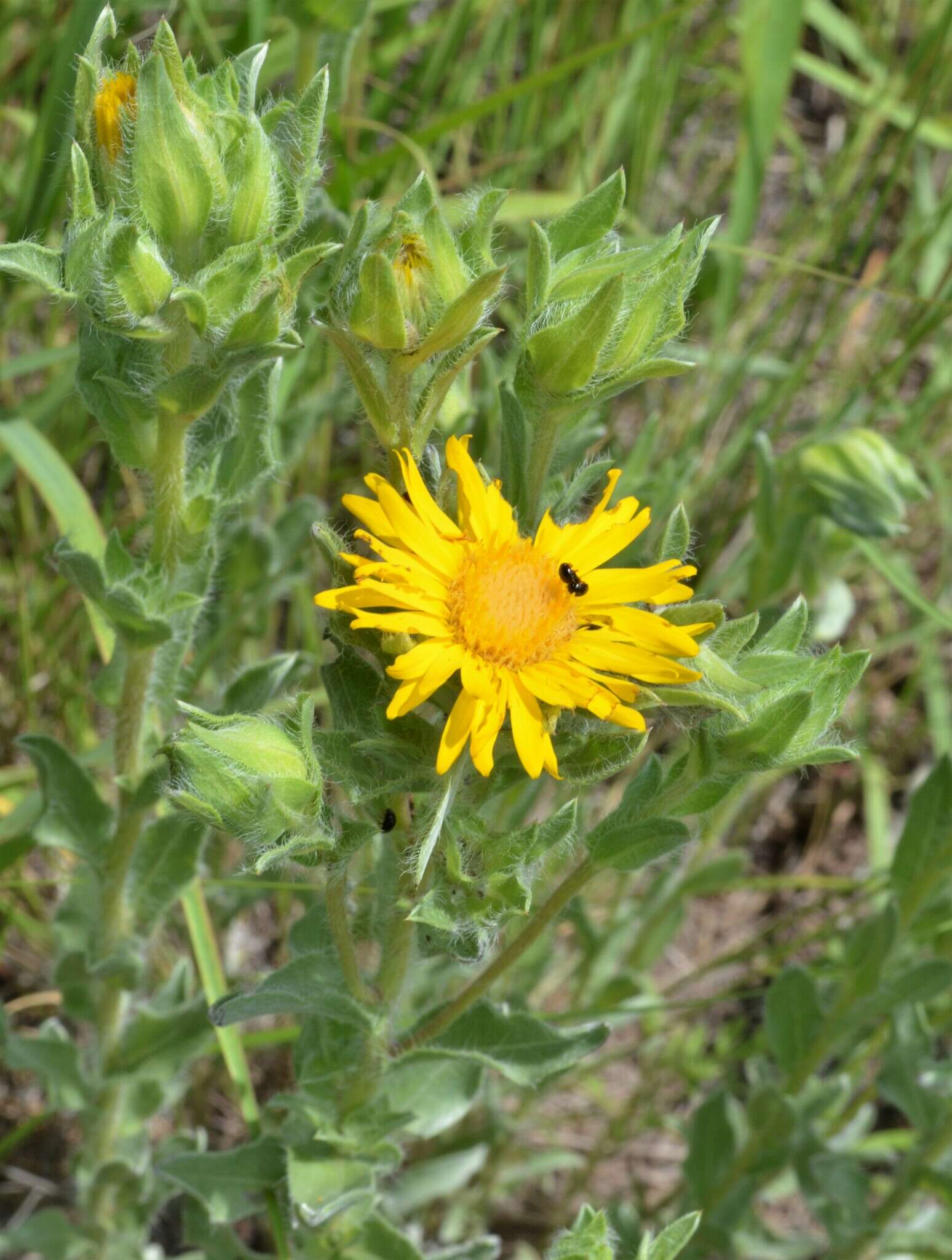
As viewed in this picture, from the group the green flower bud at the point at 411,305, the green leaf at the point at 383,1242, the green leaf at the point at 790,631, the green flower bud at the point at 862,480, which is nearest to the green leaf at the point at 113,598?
the green flower bud at the point at 411,305

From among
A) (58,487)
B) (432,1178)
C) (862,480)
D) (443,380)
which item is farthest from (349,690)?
(432,1178)

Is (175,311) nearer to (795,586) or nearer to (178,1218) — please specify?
(795,586)

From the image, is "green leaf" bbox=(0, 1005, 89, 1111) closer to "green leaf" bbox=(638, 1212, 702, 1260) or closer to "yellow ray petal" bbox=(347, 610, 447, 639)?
Result: "green leaf" bbox=(638, 1212, 702, 1260)

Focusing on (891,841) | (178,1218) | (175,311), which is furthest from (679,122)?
(178,1218)

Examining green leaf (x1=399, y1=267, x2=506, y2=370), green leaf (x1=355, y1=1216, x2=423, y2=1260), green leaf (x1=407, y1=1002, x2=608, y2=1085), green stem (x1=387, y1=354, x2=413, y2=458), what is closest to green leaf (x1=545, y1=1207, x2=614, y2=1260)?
green leaf (x1=407, y1=1002, x2=608, y2=1085)

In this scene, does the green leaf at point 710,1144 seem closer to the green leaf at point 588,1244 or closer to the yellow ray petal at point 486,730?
the green leaf at point 588,1244

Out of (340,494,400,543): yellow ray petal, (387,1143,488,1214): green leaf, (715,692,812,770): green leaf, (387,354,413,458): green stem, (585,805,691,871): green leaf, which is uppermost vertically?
(387,354,413,458): green stem

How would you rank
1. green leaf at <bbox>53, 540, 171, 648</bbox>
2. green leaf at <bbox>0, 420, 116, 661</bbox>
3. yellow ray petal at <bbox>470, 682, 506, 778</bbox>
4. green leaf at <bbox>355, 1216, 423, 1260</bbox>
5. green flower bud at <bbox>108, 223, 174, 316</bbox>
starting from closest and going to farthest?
yellow ray petal at <bbox>470, 682, 506, 778</bbox> → green flower bud at <bbox>108, 223, 174, 316</bbox> → green leaf at <bbox>53, 540, 171, 648</bbox> → green leaf at <bbox>355, 1216, 423, 1260</bbox> → green leaf at <bbox>0, 420, 116, 661</bbox>
